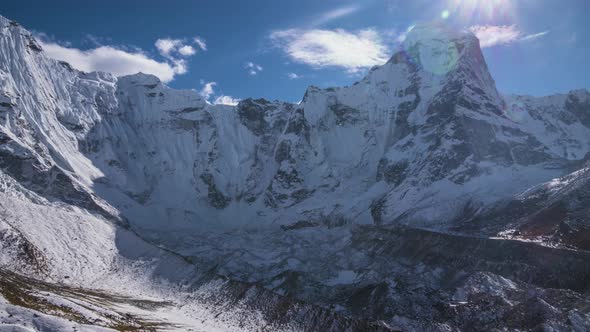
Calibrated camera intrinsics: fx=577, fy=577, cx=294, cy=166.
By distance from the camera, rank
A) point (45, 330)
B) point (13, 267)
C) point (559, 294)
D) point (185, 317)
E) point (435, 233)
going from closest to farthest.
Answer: point (45, 330) → point (559, 294) → point (185, 317) → point (13, 267) → point (435, 233)

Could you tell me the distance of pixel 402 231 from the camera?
190 m

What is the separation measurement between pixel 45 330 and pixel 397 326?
64.1 meters

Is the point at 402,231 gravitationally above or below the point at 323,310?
above

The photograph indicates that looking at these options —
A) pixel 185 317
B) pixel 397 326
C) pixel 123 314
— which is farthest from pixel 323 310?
pixel 123 314

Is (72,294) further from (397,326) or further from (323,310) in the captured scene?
(397,326)

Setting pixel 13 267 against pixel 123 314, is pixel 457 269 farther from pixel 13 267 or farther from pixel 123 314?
pixel 13 267

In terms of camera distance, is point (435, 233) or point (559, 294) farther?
point (435, 233)

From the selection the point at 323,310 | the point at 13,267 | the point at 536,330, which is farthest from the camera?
the point at 13,267

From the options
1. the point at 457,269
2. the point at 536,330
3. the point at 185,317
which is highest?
the point at 457,269

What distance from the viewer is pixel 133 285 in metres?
150

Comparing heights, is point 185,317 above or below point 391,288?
below

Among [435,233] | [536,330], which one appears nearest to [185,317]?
[536,330]

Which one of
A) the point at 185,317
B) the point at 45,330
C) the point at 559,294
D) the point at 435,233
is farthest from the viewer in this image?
the point at 435,233

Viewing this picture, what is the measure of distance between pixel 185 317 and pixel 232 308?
33.0ft
